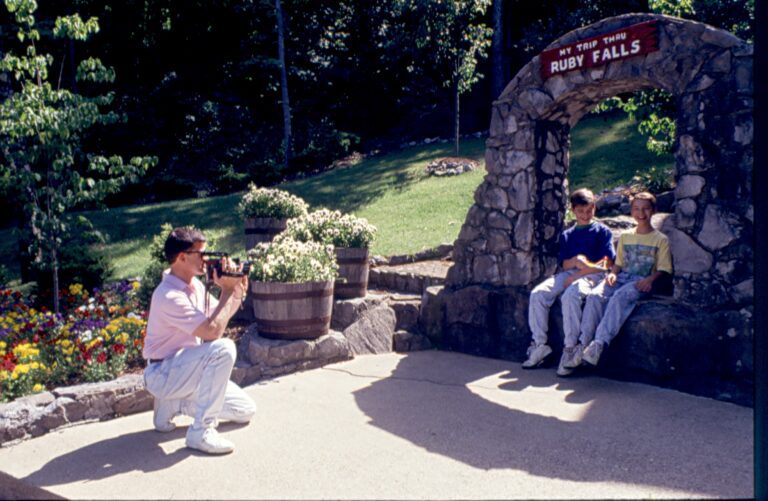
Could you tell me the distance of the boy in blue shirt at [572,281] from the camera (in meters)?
5.93

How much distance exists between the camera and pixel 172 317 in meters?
4.58

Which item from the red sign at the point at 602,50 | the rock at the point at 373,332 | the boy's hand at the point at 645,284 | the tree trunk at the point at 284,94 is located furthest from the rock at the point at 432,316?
the tree trunk at the point at 284,94

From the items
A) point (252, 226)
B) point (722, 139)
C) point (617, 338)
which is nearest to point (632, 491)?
point (617, 338)

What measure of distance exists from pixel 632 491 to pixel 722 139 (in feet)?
9.82

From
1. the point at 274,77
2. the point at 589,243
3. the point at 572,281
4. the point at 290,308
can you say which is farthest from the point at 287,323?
the point at 274,77

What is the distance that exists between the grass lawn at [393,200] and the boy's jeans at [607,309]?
456 cm

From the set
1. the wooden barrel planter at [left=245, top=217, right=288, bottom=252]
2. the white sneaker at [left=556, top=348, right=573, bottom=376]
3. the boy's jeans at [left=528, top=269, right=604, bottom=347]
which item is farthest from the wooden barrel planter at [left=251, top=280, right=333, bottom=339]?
the white sneaker at [left=556, top=348, right=573, bottom=376]

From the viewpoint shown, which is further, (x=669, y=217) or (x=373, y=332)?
(x=373, y=332)

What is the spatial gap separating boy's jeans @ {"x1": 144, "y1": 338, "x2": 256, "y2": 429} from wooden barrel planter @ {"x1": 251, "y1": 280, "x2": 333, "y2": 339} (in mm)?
1701

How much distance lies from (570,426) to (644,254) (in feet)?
6.25

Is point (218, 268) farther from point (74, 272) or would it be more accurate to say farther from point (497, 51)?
point (497, 51)

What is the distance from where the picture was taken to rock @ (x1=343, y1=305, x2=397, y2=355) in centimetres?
697

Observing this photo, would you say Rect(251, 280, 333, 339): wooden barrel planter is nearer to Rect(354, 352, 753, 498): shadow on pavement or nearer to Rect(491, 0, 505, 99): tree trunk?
Rect(354, 352, 753, 498): shadow on pavement

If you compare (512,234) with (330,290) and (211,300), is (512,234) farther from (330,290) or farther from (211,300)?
(211,300)
